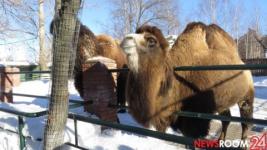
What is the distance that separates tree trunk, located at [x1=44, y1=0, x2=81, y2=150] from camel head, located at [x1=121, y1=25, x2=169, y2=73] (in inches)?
22.8

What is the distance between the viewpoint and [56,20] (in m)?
3.70

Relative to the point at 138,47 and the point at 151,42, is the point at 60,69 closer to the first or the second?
the point at 138,47

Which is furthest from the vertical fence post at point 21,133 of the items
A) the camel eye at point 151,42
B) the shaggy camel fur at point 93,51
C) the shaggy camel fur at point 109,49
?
the shaggy camel fur at point 109,49

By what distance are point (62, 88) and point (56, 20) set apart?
0.73 metres

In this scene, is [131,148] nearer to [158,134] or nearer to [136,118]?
[136,118]

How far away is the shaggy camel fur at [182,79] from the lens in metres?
3.71

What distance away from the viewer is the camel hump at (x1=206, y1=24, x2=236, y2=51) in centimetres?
465

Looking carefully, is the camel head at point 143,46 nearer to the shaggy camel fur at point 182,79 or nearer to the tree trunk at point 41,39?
the shaggy camel fur at point 182,79

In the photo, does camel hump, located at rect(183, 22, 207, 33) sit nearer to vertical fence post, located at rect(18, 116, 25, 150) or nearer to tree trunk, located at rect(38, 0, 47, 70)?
vertical fence post, located at rect(18, 116, 25, 150)

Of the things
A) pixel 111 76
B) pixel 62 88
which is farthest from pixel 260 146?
pixel 111 76

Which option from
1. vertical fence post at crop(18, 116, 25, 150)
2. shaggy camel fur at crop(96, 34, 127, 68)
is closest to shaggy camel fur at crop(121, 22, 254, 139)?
vertical fence post at crop(18, 116, 25, 150)

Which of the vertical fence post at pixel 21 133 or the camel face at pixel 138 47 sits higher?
the camel face at pixel 138 47
